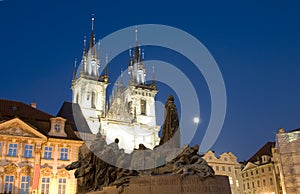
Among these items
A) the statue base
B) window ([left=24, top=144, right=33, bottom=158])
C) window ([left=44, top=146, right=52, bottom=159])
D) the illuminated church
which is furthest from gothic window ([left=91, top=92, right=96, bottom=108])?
the statue base

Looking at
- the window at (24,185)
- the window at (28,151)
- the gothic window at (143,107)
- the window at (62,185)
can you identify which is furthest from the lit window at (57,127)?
the gothic window at (143,107)

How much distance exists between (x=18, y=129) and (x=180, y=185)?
68.9ft

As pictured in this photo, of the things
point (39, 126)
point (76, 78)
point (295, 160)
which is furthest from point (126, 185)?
point (76, 78)

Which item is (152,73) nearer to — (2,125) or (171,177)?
(2,125)

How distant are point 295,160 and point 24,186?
2438 centimetres

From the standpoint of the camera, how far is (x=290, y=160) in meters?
31.5

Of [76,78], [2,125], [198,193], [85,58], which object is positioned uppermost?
[85,58]

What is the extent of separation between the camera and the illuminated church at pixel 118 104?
173ft

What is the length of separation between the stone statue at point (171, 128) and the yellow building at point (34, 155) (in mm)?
18112

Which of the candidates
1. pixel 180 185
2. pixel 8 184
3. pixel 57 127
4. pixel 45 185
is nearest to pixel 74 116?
pixel 57 127

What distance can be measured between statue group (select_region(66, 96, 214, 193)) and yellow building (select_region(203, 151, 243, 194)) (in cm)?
3346

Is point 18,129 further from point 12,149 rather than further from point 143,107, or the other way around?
point 143,107

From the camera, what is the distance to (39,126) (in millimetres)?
28203

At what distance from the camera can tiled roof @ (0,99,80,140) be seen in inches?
1083
